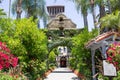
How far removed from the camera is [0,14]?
22125 millimetres

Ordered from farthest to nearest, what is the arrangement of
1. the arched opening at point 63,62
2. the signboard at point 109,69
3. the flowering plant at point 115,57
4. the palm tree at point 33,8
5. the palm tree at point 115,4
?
1. the arched opening at point 63,62
2. the palm tree at point 33,8
3. the palm tree at point 115,4
4. the flowering plant at point 115,57
5. the signboard at point 109,69

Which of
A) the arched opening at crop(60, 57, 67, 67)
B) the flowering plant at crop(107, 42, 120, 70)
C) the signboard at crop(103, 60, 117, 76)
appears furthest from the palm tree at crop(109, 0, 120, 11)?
the arched opening at crop(60, 57, 67, 67)

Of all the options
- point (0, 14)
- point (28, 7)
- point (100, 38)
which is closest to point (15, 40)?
point (0, 14)

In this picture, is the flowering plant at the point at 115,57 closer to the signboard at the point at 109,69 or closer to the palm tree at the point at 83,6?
the signboard at the point at 109,69

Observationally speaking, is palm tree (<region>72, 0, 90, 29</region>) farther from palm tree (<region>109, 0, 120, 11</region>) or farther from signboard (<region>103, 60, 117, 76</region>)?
signboard (<region>103, 60, 117, 76</region>)

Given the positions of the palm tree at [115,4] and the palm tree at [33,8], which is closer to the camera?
the palm tree at [115,4]

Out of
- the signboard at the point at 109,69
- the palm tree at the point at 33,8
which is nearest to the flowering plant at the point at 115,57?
the signboard at the point at 109,69

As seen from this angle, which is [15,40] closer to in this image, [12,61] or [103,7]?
[12,61]

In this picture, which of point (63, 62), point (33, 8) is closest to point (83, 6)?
point (33, 8)

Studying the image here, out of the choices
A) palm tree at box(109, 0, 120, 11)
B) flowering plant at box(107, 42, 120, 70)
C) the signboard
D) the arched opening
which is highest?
palm tree at box(109, 0, 120, 11)

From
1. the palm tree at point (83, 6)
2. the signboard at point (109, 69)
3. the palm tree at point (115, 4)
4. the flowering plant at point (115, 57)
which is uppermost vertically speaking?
the palm tree at point (83, 6)

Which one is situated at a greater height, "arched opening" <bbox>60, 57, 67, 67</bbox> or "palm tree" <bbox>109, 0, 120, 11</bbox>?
"palm tree" <bbox>109, 0, 120, 11</bbox>

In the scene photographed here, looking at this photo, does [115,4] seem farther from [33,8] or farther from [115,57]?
[115,57]

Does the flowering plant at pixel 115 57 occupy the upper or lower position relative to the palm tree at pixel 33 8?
lower
